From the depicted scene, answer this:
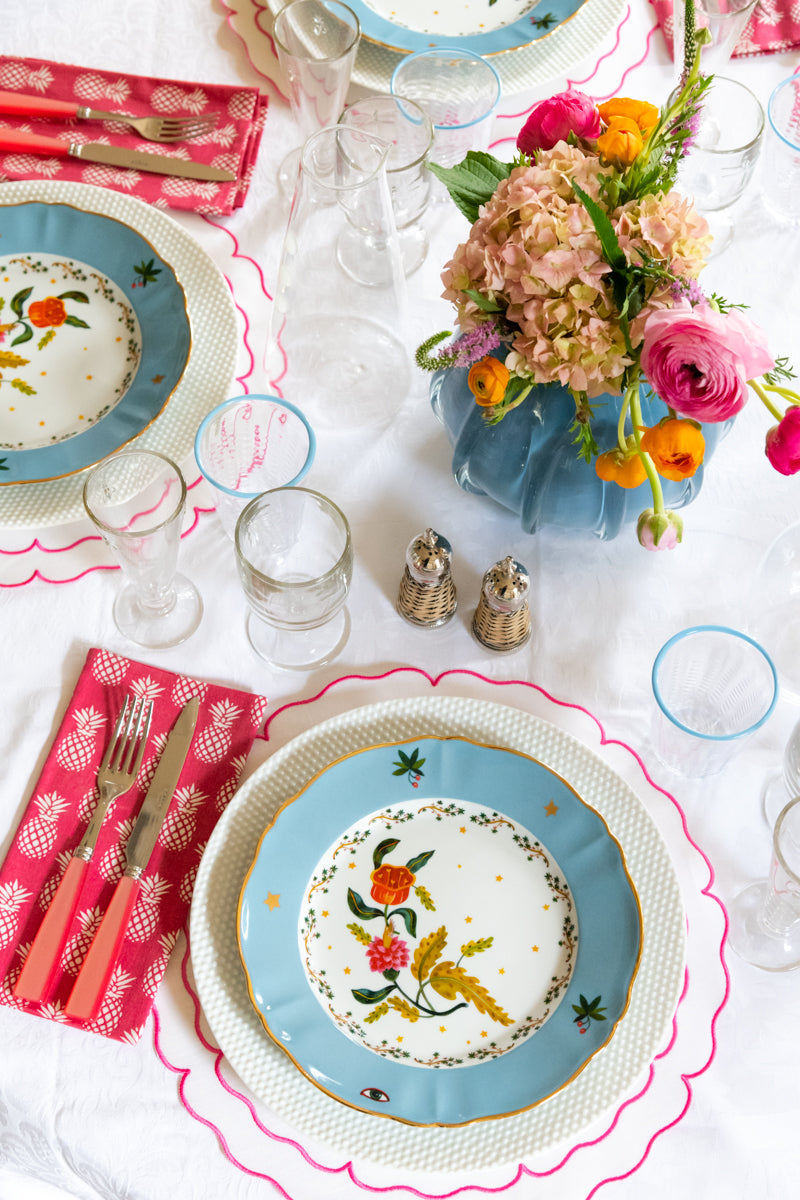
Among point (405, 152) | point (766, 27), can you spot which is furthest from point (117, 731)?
point (766, 27)

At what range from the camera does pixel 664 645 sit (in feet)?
2.89

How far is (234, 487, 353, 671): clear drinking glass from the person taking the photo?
852mm

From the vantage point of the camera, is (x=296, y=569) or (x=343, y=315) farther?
(x=343, y=315)

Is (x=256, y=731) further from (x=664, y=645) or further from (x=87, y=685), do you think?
(x=664, y=645)

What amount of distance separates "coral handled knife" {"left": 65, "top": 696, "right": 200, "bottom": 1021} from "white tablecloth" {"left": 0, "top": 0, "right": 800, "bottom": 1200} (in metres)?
0.05

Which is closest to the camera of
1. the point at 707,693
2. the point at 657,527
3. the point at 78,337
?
the point at 657,527

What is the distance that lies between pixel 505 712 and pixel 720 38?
2.56 feet

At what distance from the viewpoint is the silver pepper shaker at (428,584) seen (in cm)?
87

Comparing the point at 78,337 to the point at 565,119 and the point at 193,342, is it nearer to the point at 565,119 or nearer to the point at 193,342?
the point at 193,342

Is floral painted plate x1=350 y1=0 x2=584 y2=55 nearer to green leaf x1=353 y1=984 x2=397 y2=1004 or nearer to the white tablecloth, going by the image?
the white tablecloth

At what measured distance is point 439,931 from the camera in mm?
809

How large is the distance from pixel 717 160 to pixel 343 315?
456mm

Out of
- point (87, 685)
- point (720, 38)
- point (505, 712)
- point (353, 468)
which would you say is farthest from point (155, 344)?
point (720, 38)

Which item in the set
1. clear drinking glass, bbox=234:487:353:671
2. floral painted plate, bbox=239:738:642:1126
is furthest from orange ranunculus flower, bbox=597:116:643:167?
floral painted plate, bbox=239:738:642:1126
